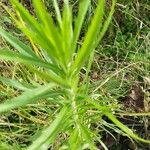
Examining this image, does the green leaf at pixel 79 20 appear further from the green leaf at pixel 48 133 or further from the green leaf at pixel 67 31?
the green leaf at pixel 48 133

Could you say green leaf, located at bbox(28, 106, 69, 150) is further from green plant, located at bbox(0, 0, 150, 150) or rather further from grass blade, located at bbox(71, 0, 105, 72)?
grass blade, located at bbox(71, 0, 105, 72)

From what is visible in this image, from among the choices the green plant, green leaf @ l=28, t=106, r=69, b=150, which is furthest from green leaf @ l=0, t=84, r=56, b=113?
green leaf @ l=28, t=106, r=69, b=150

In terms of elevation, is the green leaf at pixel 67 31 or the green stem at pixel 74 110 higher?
the green leaf at pixel 67 31

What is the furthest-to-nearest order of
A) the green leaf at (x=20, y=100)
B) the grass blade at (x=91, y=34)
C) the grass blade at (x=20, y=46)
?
the grass blade at (x=20, y=46) → the green leaf at (x=20, y=100) → the grass blade at (x=91, y=34)

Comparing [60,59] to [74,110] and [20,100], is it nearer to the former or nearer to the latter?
[20,100]

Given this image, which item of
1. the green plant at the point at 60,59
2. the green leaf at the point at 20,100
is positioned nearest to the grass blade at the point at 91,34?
the green plant at the point at 60,59

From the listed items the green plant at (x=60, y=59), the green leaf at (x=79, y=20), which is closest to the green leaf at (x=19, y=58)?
the green plant at (x=60, y=59)

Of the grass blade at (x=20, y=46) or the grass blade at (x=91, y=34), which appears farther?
the grass blade at (x=20, y=46)

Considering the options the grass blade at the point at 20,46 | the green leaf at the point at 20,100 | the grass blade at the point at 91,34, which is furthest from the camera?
the grass blade at the point at 20,46

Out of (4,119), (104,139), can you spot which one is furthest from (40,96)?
(4,119)

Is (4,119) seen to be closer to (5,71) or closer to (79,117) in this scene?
(5,71)

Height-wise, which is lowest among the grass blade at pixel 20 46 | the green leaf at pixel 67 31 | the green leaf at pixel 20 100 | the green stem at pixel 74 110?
the green stem at pixel 74 110
